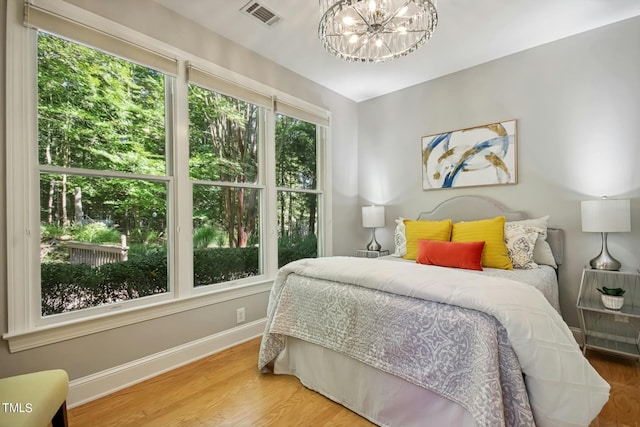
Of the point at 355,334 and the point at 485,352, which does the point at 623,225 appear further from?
the point at 355,334

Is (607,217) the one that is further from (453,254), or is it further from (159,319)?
(159,319)

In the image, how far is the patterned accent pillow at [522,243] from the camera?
2.47 meters

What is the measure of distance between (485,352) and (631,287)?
7.10 ft

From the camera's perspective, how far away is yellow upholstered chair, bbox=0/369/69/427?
1070 millimetres

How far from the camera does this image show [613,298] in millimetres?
2205

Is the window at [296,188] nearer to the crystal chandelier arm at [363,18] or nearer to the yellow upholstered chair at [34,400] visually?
the crystal chandelier arm at [363,18]

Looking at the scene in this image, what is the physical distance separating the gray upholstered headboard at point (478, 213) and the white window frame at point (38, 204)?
2097 millimetres

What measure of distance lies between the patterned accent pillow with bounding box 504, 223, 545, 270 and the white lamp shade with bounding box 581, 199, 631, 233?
0.39 metres

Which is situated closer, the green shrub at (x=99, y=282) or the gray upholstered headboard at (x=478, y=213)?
the green shrub at (x=99, y=282)

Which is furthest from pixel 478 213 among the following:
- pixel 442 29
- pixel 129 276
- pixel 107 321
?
pixel 107 321

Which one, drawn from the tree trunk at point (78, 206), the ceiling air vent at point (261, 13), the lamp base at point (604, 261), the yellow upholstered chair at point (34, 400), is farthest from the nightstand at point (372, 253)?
the yellow upholstered chair at point (34, 400)

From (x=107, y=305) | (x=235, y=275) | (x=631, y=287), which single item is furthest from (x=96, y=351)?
(x=631, y=287)

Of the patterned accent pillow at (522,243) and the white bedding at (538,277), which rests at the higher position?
the patterned accent pillow at (522,243)

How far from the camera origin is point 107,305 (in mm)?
2041
